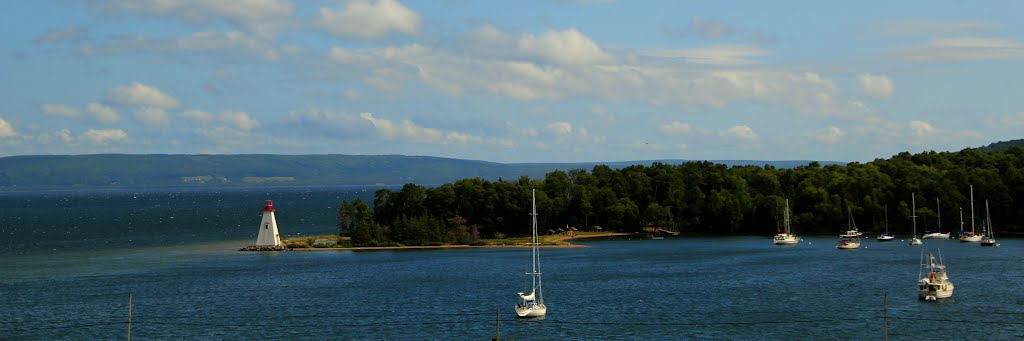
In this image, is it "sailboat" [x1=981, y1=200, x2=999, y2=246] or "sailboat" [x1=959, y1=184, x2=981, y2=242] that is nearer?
"sailboat" [x1=981, y1=200, x2=999, y2=246]

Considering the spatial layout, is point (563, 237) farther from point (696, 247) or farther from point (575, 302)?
point (575, 302)

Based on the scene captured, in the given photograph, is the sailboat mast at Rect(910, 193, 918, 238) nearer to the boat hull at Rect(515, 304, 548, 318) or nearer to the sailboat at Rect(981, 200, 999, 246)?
the sailboat at Rect(981, 200, 999, 246)

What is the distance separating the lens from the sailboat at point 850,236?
467 feet

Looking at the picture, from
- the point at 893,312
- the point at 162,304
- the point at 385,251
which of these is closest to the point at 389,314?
the point at 162,304

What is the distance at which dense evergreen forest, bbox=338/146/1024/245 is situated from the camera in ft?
546

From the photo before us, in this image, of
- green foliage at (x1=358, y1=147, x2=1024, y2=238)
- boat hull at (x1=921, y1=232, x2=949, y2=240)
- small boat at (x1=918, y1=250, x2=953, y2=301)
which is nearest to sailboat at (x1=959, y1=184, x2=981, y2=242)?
boat hull at (x1=921, y1=232, x2=949, y2=240)

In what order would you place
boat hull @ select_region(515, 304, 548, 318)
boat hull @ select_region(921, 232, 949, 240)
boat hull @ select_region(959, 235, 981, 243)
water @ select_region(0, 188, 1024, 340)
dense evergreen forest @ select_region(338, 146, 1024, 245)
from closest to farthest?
water @ select_region(0, 188, 1024, 340), boat hull @ select_region(515, 304, 548, 318), boat hull @ select_region(959, 235, 981, 243), boat hull @ select_region(921, 232, 949, 240), dense evergreen forest @ select_region(338, 146, 1024, 245)

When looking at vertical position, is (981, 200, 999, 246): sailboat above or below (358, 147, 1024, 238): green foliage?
below

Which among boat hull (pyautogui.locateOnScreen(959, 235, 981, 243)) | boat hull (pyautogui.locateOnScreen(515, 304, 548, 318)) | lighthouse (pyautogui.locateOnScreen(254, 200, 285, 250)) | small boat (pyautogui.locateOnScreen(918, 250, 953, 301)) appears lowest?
boat hull (pyautogui.locateOnScreen(515, 304, 548, 318))

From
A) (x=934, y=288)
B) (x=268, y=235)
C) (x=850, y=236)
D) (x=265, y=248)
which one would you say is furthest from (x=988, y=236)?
(x=265, y=248)

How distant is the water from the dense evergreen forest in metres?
20.7

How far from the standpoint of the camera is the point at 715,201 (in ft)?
600

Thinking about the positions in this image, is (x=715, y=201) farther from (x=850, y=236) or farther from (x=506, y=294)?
(x=506, y=294)

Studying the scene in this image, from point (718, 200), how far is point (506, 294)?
9283cm
